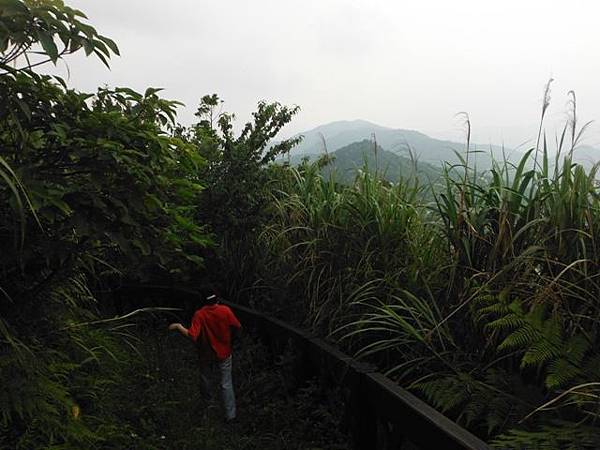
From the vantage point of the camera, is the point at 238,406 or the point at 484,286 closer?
the point at 484,286

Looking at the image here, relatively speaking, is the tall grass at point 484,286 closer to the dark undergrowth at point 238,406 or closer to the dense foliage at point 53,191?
the dark undergrowth at point 238,406

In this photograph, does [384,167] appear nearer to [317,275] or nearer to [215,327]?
[317,275]

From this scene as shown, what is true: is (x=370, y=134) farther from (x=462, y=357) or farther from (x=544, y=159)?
(x=462, y=357)

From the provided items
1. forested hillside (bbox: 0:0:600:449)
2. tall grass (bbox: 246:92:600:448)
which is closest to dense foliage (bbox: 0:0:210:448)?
forested hillside (bbox: 0:0:600:449)

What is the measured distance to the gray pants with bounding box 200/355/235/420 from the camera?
15.9 feet

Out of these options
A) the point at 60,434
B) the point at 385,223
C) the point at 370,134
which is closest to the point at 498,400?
the point at 385,223

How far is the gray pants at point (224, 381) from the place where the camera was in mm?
4859

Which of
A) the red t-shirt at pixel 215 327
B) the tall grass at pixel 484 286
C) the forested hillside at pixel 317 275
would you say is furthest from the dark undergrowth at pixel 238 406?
the tall grass at pixel 484 286

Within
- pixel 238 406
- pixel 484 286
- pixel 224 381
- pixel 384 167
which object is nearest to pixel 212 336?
pixel 224 381

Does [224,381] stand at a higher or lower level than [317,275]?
lower

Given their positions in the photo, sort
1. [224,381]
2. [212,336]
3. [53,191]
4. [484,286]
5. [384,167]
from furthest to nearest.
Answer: [384,167]
[212,336]
[224,381]
[484,286]
[53,191]

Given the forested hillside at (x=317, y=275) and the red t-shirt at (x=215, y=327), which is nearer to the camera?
the forested hillside at (x=317, y=275)

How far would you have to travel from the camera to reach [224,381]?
4887 mm

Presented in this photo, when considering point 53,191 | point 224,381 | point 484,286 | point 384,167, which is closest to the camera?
point 53,191
